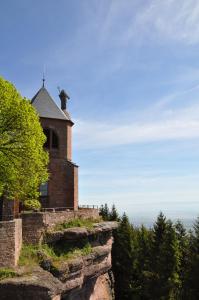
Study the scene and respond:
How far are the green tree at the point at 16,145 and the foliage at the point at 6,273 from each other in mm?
5020

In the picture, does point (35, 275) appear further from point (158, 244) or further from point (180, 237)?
point (180, 237)

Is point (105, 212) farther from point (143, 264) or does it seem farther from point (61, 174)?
point (61, 174)

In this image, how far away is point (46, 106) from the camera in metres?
37.9

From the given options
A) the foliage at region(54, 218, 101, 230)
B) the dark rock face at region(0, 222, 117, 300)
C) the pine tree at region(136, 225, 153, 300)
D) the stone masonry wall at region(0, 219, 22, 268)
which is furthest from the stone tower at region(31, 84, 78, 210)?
the pine tree at region(136, 225, 153, 300)

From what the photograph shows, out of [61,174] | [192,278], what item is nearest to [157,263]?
[192,278]

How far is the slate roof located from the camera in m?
37.2

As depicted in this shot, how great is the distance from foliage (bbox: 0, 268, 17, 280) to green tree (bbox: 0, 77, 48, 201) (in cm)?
502

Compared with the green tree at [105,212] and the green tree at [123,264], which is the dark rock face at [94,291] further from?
the green tree at [105,212]

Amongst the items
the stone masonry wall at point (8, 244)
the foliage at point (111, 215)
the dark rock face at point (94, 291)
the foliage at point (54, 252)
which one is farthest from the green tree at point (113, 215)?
the stone masonry wall at point (8, 244)

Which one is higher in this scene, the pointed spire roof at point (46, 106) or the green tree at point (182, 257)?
the pointed spire roof at point (46, 106)

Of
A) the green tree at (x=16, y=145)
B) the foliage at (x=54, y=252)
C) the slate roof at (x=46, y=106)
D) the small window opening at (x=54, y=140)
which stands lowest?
the foliage at (x=54, y=252)

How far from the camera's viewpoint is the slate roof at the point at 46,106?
122 ft

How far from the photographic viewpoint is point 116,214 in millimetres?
58719

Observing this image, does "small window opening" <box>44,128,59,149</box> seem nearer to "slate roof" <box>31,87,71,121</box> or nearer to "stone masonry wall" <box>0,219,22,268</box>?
"slate roof" <box>31,87,71,121</box>
